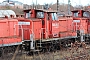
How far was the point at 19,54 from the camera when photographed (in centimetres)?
1342

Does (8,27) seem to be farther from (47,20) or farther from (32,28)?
(47,20)

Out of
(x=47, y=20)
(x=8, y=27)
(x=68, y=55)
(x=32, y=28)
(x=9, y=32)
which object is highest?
(x=47, y=20)

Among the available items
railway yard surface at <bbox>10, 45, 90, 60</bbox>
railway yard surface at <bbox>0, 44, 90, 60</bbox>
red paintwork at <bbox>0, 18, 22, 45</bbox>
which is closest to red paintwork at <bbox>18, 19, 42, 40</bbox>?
red paintwork at <bbox>0, 18, 22, 45</bbox>

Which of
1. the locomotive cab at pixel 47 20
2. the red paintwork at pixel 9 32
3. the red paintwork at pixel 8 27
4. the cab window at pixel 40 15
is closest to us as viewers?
the red paintwork at pixel 9 32

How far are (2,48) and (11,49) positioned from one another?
2.21 feet

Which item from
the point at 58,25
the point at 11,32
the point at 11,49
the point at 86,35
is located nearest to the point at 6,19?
the point at 11,32

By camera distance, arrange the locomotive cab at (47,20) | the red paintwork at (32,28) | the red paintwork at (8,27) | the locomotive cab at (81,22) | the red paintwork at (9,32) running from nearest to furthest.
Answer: the red paintwork at (9,32)
the red paintwork at (8,27)
the red paintwork at (32,28)
the locomotive cab at (47,20)
the locomotive cab at (81,22)

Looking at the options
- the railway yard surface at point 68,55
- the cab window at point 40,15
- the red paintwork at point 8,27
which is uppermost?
the cab window at point 40,15

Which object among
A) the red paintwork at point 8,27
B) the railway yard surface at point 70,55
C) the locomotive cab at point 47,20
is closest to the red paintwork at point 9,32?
the red paintwork at point 8,27

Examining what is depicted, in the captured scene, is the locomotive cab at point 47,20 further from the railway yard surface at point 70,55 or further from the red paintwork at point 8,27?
the railway yard surface at point 70,55

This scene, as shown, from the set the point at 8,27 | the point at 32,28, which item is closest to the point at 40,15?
the point at 32,28

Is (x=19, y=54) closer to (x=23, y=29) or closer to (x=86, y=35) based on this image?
(x=23, y=29)

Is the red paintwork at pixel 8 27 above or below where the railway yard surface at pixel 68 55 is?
above

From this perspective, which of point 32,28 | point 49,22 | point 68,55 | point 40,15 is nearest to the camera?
point 68,55
